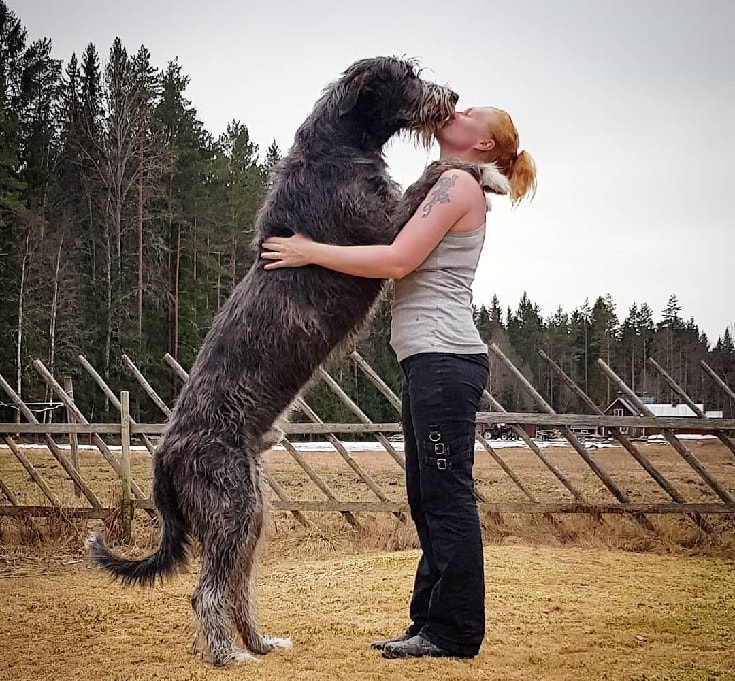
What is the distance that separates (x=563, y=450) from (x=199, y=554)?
3773 mm

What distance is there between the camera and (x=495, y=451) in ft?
19.1

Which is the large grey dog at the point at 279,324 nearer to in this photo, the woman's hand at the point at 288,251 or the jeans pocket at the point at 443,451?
the woman's hand at the point at 288,251

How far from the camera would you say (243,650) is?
2.60 meters

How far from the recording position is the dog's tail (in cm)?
262

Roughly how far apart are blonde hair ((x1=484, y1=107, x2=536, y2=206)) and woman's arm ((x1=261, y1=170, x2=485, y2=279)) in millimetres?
208

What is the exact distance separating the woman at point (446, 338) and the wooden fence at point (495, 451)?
3.11m

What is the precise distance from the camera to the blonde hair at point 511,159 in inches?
97.8

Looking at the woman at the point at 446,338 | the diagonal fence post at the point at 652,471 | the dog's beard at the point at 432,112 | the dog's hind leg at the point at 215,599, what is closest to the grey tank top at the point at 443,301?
the woman at the point at 446,338

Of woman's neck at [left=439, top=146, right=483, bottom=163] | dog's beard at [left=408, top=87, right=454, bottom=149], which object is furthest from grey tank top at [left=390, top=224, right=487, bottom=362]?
dog's beard at [left=408, top=87, right=454, bottom=149]

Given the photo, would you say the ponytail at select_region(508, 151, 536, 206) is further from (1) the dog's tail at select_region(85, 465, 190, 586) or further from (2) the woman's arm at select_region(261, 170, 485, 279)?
(1) the dog's tail at select_region(85, 465, 190, 586)

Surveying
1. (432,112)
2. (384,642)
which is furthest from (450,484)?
(432,112)

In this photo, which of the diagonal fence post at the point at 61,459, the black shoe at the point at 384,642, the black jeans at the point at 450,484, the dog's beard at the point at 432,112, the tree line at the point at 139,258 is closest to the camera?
the black jeans at the point at 450,484

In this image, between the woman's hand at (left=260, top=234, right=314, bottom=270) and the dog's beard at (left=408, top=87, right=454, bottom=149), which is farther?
the dog's beard at (left=408, top=87, right=454, bottom=149)

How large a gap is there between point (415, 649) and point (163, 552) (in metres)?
0.88
